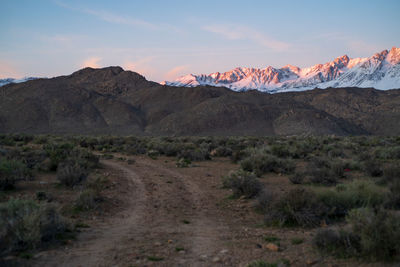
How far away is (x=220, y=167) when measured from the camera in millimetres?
18750

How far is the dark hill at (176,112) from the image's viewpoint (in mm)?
76562

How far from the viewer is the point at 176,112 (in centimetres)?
8762

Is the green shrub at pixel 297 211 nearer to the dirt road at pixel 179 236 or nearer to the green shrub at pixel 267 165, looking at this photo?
the dirt road at pixel 179 236

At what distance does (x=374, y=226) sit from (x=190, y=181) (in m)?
9.91

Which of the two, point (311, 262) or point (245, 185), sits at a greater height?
point (311, 262)

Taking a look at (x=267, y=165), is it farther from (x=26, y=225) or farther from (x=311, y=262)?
(x=26, y=225)

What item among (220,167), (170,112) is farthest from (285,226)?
(170,112)

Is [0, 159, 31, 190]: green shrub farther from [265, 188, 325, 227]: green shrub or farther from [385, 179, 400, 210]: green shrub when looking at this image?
[385, 179, 400, 210]: green shrub

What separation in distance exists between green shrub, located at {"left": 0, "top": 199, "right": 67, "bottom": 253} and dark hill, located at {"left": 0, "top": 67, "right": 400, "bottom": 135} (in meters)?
67.8

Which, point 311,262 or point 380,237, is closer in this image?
point 380,237

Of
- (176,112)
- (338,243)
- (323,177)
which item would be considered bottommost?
(323,177)

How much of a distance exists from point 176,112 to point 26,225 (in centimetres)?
8202

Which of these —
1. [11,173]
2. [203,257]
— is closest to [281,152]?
[11,173]

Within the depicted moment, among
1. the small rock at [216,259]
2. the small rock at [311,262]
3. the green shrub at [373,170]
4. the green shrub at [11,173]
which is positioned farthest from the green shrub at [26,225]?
the green shrub at [373,170]
